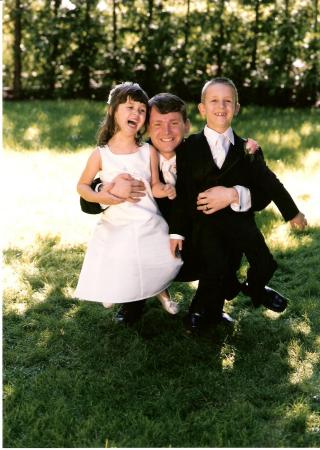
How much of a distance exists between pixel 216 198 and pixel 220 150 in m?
0.26

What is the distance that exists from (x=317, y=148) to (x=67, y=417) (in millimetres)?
4843

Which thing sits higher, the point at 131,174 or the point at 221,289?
the point at 131,174

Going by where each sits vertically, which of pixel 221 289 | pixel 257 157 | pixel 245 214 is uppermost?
pixel 257 157

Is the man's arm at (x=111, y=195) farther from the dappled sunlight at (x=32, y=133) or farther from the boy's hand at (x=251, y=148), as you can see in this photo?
the dappled sunlight at (x=32, y=133)

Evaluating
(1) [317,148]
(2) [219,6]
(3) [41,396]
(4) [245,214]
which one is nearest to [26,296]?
(3) [41,396]

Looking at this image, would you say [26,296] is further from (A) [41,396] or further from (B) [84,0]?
(B) [84,0]

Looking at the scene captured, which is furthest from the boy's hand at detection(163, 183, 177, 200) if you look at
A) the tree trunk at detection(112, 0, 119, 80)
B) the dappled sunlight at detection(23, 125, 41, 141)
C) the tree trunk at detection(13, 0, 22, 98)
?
the tree trunk at detection(13, 0, 22, 98)

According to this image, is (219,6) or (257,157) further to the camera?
(219,6)

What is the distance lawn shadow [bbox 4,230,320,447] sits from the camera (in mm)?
2879

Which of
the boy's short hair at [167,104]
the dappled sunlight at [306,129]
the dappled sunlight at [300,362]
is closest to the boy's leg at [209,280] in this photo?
the dappled sunlight at [300,362]

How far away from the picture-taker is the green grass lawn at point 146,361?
9.48ft

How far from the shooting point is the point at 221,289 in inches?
141

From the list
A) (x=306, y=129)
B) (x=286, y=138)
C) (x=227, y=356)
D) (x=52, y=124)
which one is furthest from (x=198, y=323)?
(x=52, y=124)

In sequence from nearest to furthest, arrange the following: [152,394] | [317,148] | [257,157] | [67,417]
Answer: [67,417] → [152,394] → [257,157] → [317,148]
